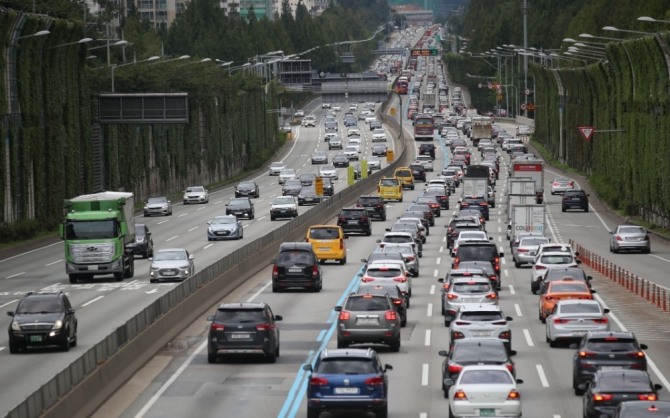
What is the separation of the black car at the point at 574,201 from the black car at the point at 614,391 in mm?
77684

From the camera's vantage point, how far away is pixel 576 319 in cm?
3903

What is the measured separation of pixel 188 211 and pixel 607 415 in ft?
263

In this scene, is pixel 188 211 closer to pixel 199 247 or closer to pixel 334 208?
pixel 334 208

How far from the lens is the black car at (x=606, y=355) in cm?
3114

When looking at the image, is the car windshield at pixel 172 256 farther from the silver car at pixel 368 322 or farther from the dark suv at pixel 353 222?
the dark suv at pixel 353 222

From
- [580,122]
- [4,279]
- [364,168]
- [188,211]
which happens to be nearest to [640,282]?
[4,279]

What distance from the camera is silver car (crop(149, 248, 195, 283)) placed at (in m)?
58.2

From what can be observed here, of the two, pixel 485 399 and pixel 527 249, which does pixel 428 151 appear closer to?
pixel 527 249

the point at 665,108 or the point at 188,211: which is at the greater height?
the point at 665,108

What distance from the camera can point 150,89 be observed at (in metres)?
128

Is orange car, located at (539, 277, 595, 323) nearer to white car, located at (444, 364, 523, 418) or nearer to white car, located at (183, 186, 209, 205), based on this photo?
white car, located at (444, 364, 523, 418)

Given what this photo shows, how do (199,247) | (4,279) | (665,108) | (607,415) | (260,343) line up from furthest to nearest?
(665,108), (199,247), (4,279), (260,343), (607,415)

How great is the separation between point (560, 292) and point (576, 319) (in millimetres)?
6121

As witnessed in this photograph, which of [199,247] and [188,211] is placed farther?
[188,211]
